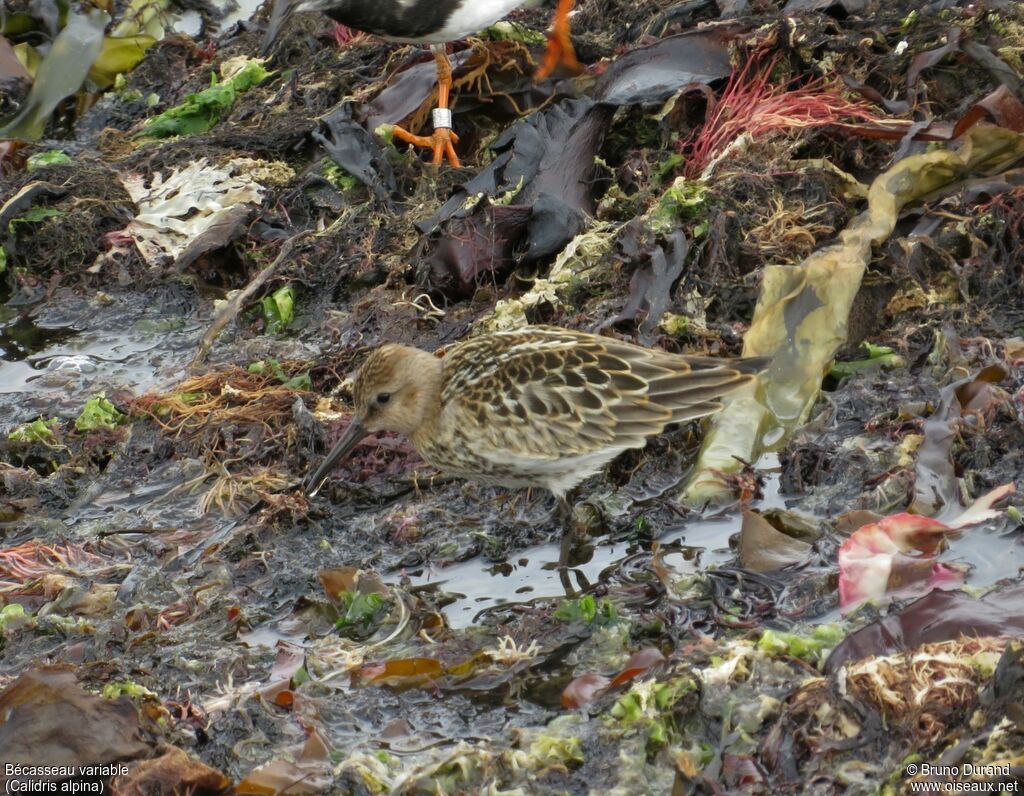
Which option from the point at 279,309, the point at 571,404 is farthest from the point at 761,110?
the point at 279,309

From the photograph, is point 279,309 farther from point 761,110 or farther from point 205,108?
point 761,110

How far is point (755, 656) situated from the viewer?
12.3 feet

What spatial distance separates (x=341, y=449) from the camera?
5.16m

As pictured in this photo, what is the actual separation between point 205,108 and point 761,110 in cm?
372

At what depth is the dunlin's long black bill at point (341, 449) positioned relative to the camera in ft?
16.9

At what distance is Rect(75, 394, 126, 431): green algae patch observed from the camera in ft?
19.6

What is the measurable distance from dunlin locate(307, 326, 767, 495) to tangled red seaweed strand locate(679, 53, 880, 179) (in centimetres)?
163

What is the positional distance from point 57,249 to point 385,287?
7.07ft

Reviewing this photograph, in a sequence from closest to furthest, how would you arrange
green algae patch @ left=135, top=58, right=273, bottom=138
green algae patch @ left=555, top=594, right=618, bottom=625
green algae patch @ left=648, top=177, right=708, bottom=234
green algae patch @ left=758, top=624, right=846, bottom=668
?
green algae patch @ left=758, top=624, right=846, bottom=668 → green algae patch @ left=555, top=594, right=618, bottom=625 → green algae patch @ left=648, top=177, right=708, bottom=234 → green algae patch @ left=135, top=58, right=273, bottom=138

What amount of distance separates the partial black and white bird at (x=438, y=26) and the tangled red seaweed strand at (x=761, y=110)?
1122mm

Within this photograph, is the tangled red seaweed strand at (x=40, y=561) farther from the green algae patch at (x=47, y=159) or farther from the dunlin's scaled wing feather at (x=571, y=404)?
the green algae patch at (x=47, y=159)

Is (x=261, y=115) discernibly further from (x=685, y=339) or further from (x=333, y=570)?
(x=333, y=570)

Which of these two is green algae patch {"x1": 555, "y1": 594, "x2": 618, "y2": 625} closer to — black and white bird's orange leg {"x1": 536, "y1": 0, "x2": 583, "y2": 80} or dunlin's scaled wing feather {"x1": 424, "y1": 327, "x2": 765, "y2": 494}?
dunlin's scaled wing feather {"x1": 424, "y1": 327, "x2": 765, "y2": 494}

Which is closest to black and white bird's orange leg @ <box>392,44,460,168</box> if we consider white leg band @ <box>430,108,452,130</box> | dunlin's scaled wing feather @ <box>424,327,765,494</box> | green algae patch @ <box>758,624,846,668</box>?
white leg band @ <box>430,108,452,130</box>
